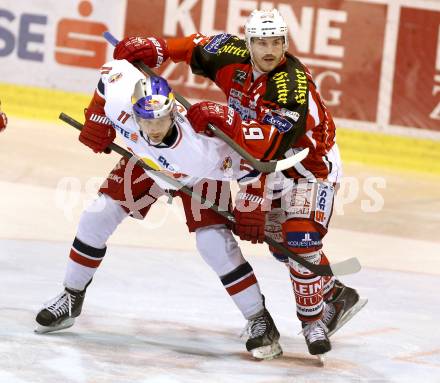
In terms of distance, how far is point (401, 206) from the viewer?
832 cm

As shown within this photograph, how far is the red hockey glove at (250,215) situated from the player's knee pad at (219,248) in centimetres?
8

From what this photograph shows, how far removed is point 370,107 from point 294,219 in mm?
4584

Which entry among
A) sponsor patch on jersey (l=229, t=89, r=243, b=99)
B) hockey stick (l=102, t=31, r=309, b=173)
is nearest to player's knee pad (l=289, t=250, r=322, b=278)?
hockey stick (l=102, t=31, r=309, b=173)

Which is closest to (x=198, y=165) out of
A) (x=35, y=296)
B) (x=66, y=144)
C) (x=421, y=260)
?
(x=35, y=296)

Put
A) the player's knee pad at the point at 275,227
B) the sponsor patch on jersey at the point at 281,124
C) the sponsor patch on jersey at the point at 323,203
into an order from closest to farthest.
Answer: the sponsor patch on jersey at the point at 281,124 < the sponsor patch on jersey at the point at 323,203 < the player's knee pad at the point at 275,227

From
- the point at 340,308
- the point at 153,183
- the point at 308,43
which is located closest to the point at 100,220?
the point at 153,183

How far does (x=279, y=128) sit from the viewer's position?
487 centimetres

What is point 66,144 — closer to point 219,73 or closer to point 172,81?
point 172,81

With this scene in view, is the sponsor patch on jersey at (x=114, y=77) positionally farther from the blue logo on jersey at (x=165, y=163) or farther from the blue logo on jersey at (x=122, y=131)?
the blue logo on jersey at (x=165, y=163)

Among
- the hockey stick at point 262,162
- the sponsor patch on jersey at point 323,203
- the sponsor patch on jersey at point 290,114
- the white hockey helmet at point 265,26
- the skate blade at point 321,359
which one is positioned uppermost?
the white hockey helmet at point 265,26

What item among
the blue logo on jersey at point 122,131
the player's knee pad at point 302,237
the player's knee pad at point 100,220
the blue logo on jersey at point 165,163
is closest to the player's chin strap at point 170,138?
the blue logo on jersey at point 165,163

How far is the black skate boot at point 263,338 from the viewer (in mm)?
5000

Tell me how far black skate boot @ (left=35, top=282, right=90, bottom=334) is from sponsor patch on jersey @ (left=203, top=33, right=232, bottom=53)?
3.97 ft

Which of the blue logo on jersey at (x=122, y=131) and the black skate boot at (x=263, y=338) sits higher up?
the blue logo on jersey at (x=122, y=131)
